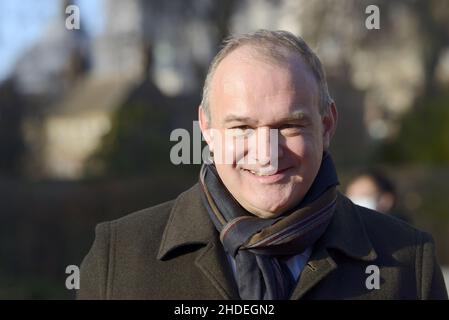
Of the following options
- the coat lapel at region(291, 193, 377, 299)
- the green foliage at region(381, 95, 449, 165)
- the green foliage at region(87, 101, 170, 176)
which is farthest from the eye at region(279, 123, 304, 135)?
the green foliage at region(381, 95, 449, 165)

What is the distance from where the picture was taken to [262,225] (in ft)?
9.41

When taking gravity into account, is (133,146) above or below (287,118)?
below

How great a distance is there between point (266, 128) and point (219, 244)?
42cm

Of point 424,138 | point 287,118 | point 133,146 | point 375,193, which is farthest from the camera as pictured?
point 424,138

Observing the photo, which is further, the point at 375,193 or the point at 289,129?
the point at 375,193

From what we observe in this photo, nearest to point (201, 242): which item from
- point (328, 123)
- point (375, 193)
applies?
point (328, 123)

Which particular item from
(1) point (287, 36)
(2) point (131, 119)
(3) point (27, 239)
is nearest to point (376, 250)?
(1) point (287, 36)

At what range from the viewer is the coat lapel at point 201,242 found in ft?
9.52

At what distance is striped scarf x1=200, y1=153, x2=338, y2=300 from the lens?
285 centimetres

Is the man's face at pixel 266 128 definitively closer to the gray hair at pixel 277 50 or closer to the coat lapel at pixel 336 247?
the gray hair at pixel 277 50

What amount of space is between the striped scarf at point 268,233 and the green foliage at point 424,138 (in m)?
17.4

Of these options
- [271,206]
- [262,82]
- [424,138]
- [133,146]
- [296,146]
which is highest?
[262,82]

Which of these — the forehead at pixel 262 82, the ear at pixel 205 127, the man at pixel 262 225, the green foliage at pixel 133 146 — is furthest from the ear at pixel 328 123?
the green foliage at pixel 133 146

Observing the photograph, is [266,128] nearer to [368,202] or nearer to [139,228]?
[139,228]
